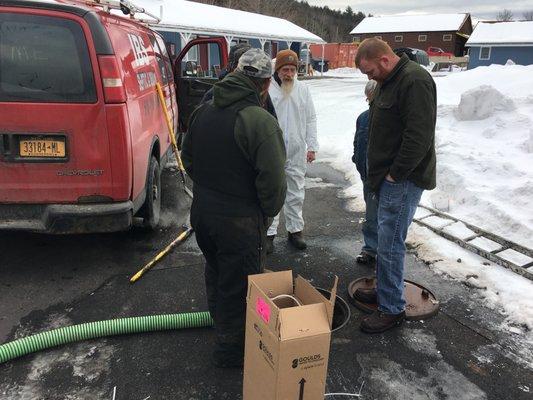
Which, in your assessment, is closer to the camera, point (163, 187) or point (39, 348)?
point (39, 348)

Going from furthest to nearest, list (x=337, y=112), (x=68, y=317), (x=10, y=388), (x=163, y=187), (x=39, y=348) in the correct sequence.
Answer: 1. (x=337, y=112)
2. (x=163, y=187)
3. (x=68, y=317)
4. (x=39, y=348)
5. (x=10, y=388)

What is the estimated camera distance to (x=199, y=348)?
3.04 m

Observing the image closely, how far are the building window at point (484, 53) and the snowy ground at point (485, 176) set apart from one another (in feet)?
102

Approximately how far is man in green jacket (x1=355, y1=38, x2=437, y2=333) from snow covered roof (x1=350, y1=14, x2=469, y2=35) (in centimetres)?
5953

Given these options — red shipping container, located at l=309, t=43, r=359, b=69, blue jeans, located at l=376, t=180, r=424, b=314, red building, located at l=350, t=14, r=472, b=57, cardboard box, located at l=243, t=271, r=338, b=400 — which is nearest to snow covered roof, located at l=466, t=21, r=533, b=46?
red shipping container, located at l=309, t=43, r=359, b=69

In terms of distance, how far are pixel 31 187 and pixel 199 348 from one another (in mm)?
1863

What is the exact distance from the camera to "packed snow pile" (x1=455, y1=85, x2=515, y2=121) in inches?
337

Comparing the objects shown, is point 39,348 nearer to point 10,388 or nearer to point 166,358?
point 10,388

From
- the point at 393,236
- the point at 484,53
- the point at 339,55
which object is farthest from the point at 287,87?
the point at 484,53

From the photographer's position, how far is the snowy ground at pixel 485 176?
3.88 m

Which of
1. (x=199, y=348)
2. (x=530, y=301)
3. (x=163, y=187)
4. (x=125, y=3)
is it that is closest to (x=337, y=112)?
(x=163, y=187)

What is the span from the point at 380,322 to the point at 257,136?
5.75 feet

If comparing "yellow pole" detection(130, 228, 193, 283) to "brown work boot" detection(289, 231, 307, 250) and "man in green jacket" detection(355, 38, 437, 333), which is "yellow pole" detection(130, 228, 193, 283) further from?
"man in green jacket" detection(355, 38, 437, 333)

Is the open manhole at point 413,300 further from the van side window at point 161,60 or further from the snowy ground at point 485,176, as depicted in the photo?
the van side window at point 161,60
